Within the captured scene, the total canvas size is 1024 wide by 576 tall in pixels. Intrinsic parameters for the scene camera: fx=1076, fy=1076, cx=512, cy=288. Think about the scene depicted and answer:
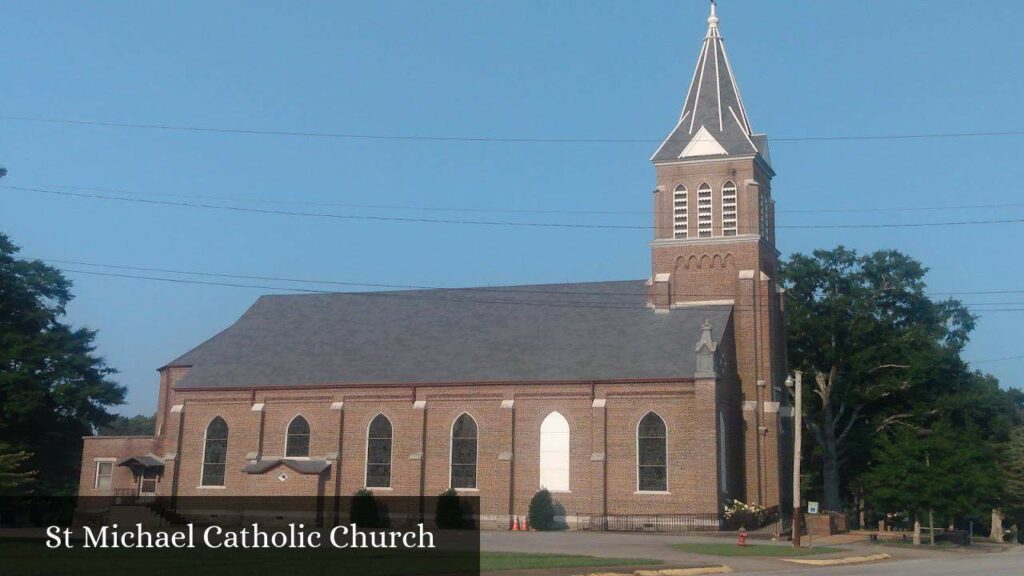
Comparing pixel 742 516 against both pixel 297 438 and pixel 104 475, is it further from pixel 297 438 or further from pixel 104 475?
pixel 104 475

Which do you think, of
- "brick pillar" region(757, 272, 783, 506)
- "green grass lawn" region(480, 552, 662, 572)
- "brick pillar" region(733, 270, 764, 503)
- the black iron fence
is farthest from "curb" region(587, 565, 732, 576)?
"brick pillar" region(733, 270, 764, 503)

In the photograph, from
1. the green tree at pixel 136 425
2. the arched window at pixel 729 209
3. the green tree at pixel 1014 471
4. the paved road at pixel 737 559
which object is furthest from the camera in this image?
the green tree at pixel 136 425

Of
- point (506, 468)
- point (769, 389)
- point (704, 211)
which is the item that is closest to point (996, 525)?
point (769, 389)

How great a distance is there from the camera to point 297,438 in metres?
55.6

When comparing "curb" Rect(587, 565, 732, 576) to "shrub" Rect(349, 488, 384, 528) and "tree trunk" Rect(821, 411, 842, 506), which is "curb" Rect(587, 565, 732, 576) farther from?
"tree trunk" Rect(821, 411, 842, 506)

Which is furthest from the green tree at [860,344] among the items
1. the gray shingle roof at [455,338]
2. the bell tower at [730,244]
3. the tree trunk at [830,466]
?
the gray shingle roof at [455,338]

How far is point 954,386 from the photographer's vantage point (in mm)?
68000

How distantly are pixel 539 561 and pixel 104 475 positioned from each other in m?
36.7

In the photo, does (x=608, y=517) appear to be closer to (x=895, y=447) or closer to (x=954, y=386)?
(x=895, y=447)

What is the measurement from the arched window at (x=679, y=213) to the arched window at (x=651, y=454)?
10382mm

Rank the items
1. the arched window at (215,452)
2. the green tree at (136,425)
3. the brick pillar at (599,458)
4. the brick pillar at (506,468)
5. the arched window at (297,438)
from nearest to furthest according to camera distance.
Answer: the brick pillar at (599,458)
the brick pillar at (506,468)
the arched window at (297,438)
the arched window at (215,452)
the green tree at (136,425)

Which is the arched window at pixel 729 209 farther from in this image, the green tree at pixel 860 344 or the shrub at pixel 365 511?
the shrub at pixel 365 511

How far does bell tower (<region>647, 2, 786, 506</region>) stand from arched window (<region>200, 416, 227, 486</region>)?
2342 cm

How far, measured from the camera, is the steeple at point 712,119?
184 ft
